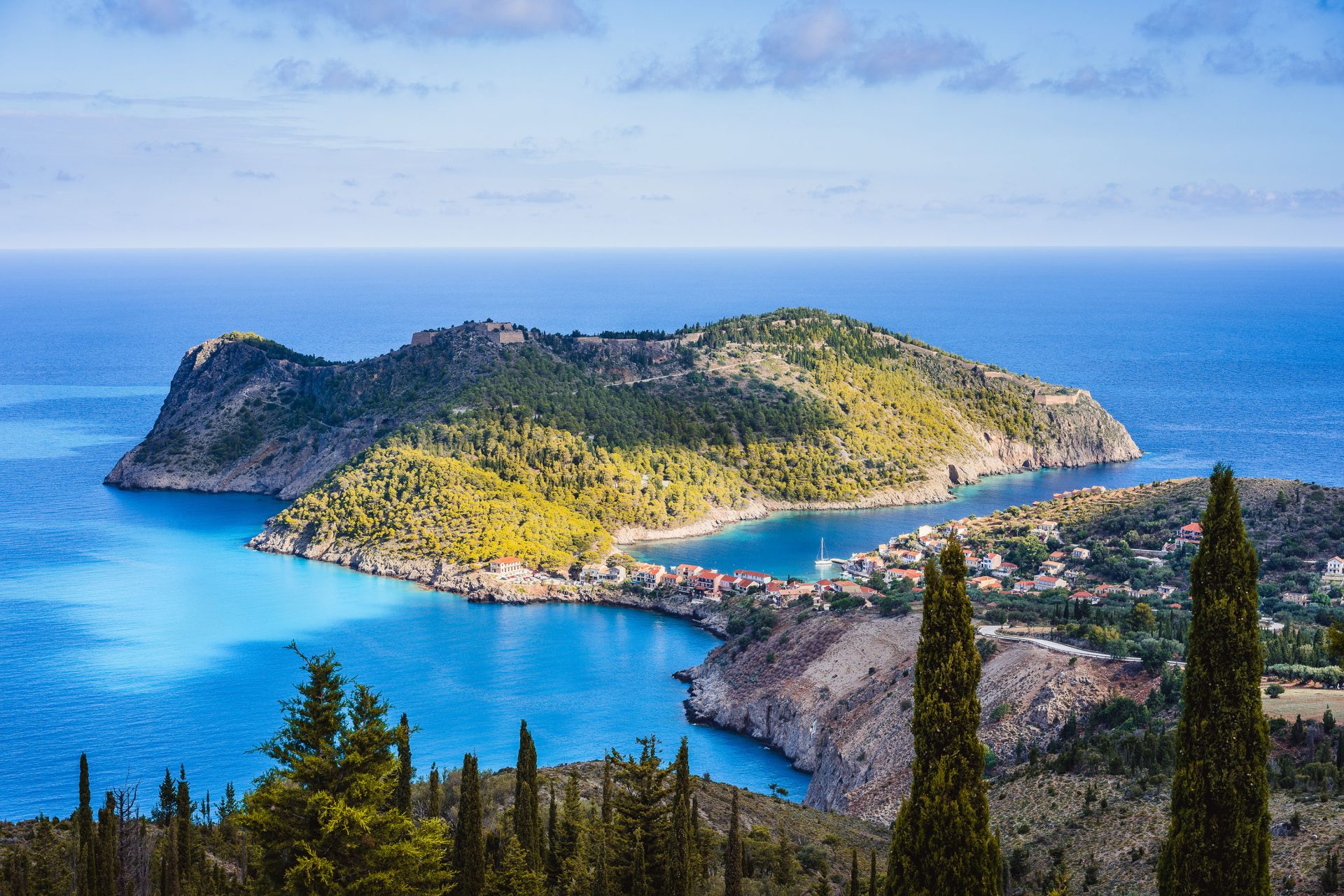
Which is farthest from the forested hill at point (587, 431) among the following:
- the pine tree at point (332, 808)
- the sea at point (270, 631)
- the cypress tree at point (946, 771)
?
the cypress tree at point (946, 771)

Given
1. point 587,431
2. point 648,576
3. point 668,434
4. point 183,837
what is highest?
point 668,434

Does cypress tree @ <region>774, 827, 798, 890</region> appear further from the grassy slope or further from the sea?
the grassy slope

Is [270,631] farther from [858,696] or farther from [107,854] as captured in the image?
[107,854]

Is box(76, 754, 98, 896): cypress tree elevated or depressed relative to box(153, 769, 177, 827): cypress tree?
elevated

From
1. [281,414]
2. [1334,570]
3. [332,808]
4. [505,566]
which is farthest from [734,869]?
[281,414]

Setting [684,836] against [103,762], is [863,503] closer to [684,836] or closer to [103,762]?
[103,762]

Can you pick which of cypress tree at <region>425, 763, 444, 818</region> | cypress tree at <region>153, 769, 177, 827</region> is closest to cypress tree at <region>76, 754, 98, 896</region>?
cypress tree at <region>153, 769, 177, 827</region>
